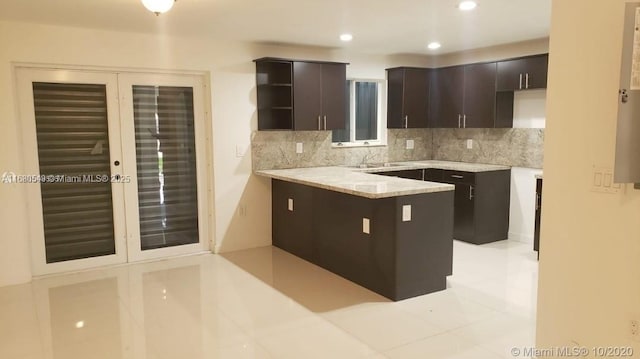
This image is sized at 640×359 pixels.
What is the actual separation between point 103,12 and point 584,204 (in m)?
3.85

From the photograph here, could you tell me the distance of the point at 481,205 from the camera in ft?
19.1

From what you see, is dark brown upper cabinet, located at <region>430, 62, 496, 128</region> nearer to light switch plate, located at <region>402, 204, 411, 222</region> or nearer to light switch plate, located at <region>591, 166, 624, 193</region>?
light switch plate, located at <region>402, 204, 411, 222</region>

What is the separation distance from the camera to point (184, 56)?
5.29 metres

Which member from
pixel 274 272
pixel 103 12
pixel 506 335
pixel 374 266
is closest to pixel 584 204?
pixel 506 335

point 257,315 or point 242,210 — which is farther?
point 242,210

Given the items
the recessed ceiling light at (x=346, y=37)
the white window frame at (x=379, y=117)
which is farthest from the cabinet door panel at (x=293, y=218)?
the recessed ceiling light at (x=346, y=37)

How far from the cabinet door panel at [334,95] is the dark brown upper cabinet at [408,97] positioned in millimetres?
966

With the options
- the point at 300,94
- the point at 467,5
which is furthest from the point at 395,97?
the point at 467,5

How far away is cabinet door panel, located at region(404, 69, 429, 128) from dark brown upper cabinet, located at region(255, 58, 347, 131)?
107 cm

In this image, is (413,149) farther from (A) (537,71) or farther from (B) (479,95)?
(A) (537,71)

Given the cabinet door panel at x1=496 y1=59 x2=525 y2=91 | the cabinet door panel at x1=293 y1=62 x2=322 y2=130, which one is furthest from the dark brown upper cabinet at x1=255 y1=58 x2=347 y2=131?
the cabinet door panel at x1=496 y1=59 x2=525 y2=91

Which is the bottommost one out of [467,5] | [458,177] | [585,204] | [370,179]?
[458,177]

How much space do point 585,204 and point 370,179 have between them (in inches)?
100

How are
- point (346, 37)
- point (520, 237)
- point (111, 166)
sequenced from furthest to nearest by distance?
point (520, 237) < point (346, 37) < point (111, 166)
